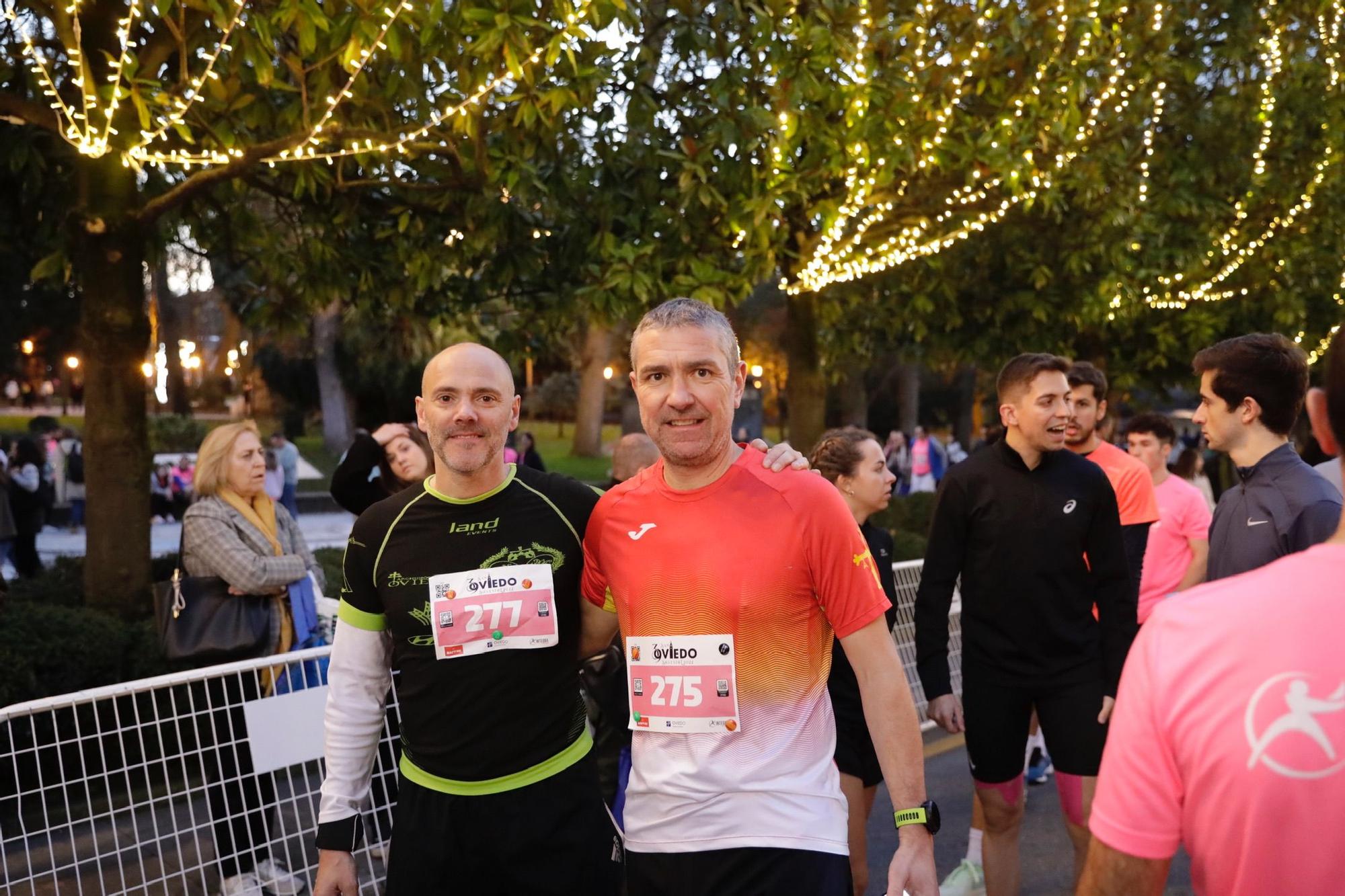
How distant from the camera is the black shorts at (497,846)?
291cm

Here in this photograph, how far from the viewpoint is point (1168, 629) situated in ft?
4.94

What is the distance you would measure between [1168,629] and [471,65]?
16.8 ft

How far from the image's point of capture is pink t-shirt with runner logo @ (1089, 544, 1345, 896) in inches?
56.0

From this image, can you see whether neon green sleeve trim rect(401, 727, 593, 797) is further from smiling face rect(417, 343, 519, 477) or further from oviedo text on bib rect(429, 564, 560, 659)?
smiling face rect(417, 343, 519, 477)

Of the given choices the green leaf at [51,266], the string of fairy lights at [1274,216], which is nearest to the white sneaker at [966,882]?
the green leaf at [51,266]

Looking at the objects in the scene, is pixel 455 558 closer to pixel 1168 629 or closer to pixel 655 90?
pixel 1168 629

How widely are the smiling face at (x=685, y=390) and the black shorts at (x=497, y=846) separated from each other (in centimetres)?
100

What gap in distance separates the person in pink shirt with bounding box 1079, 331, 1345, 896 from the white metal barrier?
3178 mm

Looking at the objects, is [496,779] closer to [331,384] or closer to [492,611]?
[492,611]

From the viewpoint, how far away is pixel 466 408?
3.05 meters

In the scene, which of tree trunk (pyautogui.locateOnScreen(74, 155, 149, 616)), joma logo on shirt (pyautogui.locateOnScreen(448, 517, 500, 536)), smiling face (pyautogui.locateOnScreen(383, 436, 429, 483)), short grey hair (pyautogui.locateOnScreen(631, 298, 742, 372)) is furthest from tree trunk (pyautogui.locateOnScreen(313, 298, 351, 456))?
short grey hair (pyautogui.locateOnScreen(631, 298, 742, 372))

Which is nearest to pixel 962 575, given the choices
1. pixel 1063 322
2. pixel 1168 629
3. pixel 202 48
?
pixel 1168 629

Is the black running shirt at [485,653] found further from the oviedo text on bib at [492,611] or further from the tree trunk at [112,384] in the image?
the tree trunk at [112,384]

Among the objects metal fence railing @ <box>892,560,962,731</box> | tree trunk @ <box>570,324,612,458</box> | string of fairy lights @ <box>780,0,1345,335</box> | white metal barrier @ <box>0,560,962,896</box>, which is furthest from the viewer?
tree trunk @ <box>570,324,612,458</box>
